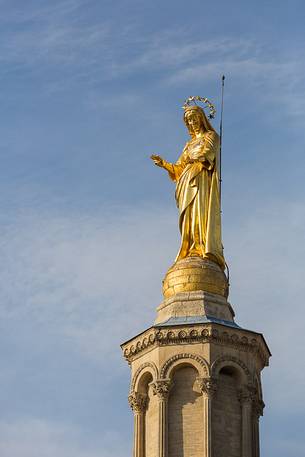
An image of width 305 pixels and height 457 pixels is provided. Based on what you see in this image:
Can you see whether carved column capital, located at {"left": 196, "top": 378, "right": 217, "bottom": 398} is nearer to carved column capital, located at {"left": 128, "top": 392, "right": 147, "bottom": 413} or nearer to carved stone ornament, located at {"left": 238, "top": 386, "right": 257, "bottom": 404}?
carved stone ornament, located at {"left": 238, "top": 386, "right": 257, "bottom": 404}

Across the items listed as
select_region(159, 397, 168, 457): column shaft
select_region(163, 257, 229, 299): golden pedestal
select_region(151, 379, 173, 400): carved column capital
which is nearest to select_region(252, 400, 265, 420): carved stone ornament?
select_region(151, 379, 173, 400): carved column capital

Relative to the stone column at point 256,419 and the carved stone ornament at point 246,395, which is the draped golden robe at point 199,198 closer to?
the carved stone ornament at point 246,395

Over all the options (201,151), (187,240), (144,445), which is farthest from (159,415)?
(201,151)

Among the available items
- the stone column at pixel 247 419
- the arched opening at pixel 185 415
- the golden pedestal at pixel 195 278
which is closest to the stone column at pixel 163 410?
the arched opening at pixel 185 415

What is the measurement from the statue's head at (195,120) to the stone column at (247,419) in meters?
8.81

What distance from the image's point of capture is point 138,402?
41.4 meters

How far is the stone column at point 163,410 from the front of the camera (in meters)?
39.8

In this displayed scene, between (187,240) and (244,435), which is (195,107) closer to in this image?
(187,240)

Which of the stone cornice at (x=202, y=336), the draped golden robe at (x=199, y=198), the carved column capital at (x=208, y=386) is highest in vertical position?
the draped golden robe at (x=199, y=198)

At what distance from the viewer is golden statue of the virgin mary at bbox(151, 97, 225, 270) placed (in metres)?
43.6

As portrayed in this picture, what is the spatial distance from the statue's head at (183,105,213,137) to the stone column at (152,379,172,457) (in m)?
8.80

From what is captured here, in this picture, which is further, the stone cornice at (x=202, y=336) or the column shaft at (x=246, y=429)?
the stone cornice at (x=202, y=336)

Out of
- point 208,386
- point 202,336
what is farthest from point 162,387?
point 202,336

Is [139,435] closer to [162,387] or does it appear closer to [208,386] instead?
[162,387]
